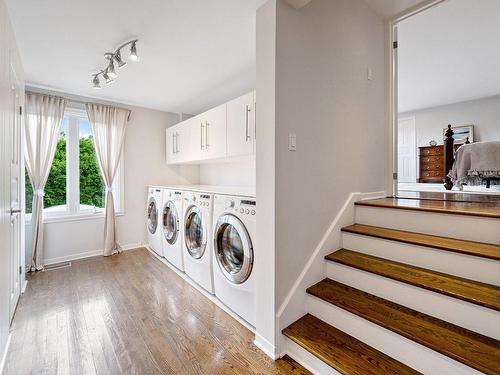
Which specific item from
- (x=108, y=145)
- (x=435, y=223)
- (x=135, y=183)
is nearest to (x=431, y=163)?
(x=435, y=223)

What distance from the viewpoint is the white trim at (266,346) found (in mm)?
1551

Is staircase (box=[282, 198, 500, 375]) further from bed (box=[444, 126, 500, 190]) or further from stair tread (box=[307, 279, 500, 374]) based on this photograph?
bed (box=[444, 126, 500, 190])

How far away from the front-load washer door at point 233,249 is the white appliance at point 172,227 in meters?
0.88

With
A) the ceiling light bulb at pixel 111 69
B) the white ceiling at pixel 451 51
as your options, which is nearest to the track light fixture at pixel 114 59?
the ceiling light bulb at pixel 111 69

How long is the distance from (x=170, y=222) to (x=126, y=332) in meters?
1.50

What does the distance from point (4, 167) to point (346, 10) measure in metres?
2.80

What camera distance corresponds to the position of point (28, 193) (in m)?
3.07

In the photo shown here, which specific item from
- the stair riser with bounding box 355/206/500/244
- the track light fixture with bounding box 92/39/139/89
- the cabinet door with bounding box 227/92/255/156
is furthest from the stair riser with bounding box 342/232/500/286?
the track light fixture with bounding box 92/39/139/89

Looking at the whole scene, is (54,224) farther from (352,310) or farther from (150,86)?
(352,310)

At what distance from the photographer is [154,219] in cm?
366

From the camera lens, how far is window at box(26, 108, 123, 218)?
11.0 ft

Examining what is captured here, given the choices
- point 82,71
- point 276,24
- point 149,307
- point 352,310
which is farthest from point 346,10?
point 149,307

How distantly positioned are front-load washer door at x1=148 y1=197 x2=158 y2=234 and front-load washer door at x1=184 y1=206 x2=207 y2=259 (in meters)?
1.08

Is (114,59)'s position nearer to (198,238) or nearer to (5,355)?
(198,238)
